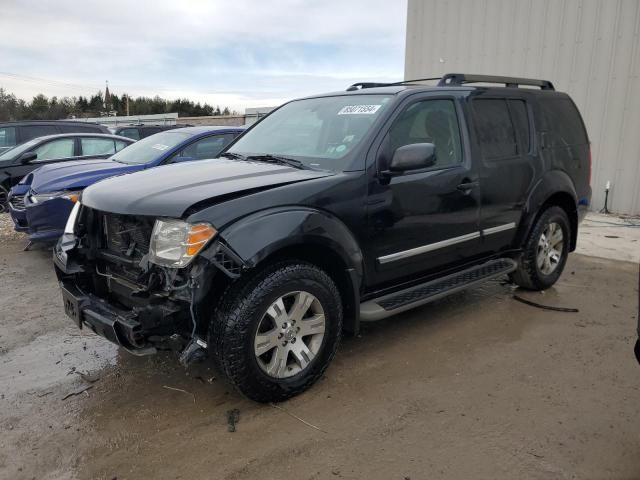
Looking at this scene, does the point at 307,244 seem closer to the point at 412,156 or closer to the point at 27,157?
the point at 412,156

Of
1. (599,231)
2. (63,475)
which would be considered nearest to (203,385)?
(63,475)

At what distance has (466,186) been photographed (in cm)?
413

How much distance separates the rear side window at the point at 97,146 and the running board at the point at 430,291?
728 cm

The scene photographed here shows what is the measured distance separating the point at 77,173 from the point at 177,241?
433 centimetres

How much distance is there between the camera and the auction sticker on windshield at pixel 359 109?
384 cm

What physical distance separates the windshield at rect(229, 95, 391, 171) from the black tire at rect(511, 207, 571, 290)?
2.16 m

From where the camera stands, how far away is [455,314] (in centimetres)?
474

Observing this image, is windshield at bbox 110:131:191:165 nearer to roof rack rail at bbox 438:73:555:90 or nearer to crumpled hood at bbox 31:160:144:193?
crumpled hood at bbox 31:160:144:193

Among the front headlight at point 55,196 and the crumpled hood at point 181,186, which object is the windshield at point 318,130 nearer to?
the crumpled hood at point 181,186

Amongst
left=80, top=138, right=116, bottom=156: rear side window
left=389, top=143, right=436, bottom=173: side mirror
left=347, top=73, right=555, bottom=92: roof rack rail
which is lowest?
left=80, top=138, right=116, bottom=156: rear side window

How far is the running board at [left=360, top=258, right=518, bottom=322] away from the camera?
360 centimetres

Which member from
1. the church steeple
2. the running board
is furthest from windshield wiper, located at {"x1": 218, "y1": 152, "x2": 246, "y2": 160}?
the church steeple

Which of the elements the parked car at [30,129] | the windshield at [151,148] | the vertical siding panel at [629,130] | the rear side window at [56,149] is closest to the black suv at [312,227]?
the windshield at [151,148]

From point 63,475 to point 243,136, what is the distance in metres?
2.98
